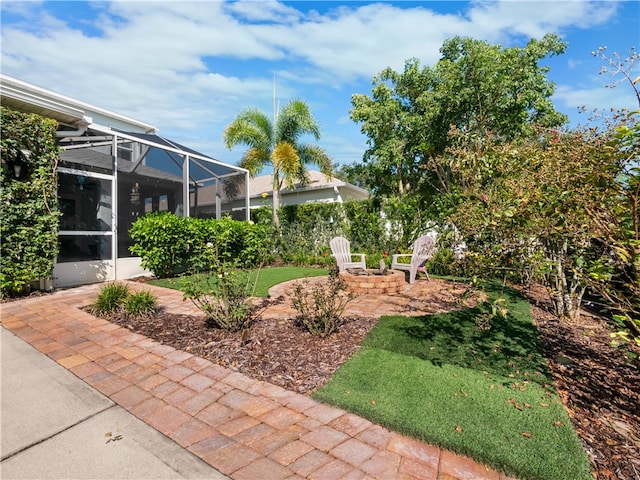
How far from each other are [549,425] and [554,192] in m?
1.60

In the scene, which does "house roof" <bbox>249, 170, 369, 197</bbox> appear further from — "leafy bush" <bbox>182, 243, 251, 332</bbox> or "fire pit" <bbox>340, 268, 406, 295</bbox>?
"leafy bush" <bbox>182, 243, 251, 332</bbox>

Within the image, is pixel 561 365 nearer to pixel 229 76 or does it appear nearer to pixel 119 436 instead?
pixel 119 436

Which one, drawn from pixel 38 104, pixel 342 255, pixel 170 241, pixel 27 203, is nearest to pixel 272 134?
pixel 170 241

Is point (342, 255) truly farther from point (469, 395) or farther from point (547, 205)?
point (547, 205)

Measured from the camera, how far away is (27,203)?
5.52 m

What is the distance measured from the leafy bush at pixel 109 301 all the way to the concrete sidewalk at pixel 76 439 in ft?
5.59

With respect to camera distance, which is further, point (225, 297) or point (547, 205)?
point (225, 297)

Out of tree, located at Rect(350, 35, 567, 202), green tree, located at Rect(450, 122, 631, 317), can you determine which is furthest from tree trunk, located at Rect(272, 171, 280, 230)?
green tree, located at Rect(450, 122, 631, 317)

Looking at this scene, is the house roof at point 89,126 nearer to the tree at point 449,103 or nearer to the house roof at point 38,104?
the house roof at point 38,104

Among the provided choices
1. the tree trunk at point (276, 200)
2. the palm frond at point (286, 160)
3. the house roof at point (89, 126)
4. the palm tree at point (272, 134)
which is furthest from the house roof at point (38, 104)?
the tree trunk at point (276, 200)

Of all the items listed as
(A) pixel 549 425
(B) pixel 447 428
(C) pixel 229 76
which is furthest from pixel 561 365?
(C) pixel 229 76

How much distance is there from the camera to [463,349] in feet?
11.2

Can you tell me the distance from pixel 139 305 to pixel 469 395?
4.13m

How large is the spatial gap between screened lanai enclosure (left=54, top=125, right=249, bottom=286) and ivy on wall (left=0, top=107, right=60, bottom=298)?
672mm
